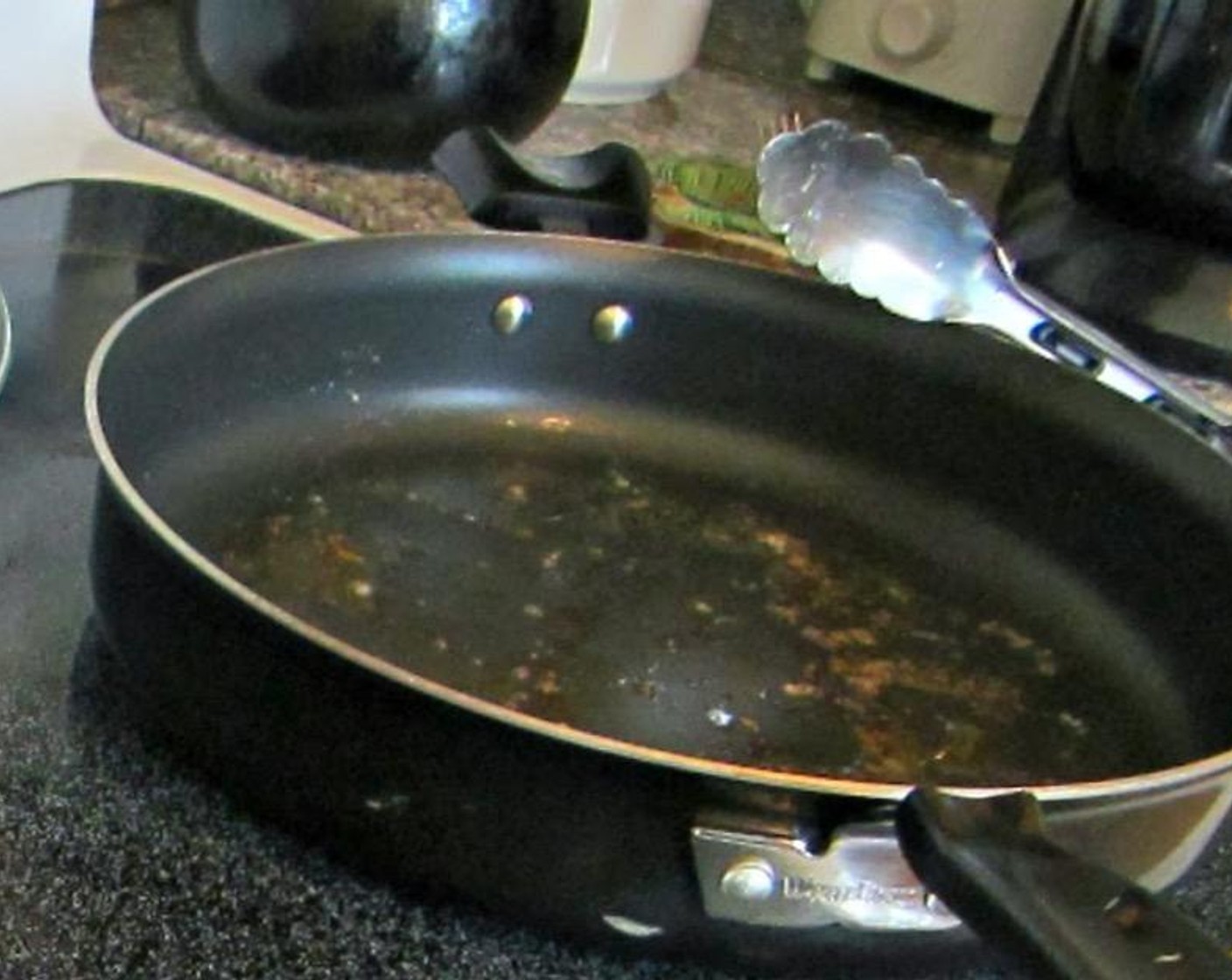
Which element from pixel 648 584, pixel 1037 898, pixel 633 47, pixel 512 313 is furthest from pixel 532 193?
pixel 1037 898

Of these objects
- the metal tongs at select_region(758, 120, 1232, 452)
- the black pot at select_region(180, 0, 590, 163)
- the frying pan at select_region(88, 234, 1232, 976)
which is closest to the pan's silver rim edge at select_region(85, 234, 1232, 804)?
the frying pan at select_region(88, 234, 1232, 976)

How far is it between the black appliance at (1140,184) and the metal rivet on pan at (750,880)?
42cm

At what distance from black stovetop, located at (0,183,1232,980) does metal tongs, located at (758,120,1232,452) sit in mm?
200

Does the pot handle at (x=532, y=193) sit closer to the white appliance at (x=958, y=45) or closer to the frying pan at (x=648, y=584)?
the frying pan at (x=648, y=584)

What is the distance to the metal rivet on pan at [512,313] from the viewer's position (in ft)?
2.35

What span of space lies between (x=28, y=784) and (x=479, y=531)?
0.19 m

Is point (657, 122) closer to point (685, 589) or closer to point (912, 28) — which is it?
point (912, 28)

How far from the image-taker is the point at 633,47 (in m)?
1.00

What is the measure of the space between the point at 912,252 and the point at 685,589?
17 cm

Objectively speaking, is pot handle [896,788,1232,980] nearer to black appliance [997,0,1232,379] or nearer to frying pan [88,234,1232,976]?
frying pan [88,234,1232,976]

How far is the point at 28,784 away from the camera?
49 centimetres

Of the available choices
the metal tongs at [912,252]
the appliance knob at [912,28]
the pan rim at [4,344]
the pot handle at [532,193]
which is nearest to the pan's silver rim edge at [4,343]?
the pan rim at [4,344]

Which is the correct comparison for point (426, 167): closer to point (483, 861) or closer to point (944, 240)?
point (944, 240)

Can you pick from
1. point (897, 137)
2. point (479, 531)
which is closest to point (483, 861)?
point (479, 531)
